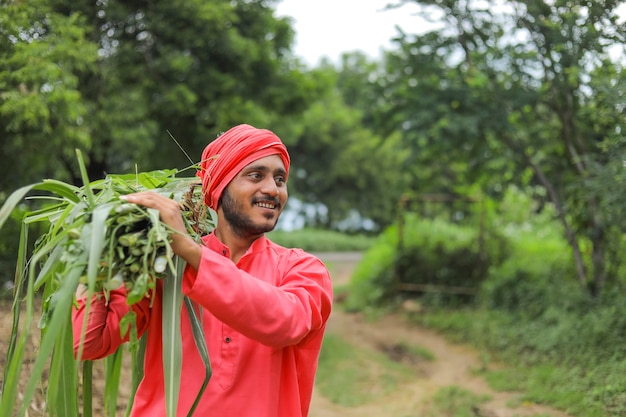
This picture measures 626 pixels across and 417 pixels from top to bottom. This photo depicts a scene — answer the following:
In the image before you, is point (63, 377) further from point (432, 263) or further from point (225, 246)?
point (432, 263)

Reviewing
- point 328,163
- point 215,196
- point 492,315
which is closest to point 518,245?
point 492,315

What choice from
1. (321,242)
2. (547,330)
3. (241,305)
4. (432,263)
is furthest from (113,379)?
(321,242)

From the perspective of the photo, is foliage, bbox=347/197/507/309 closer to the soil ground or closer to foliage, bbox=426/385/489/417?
the soil ground

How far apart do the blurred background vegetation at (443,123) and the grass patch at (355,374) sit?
1153mm

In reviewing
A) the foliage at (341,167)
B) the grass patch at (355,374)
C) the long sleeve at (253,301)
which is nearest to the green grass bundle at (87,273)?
the long sleeve at (253,301)

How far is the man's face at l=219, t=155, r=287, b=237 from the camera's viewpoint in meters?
2.04

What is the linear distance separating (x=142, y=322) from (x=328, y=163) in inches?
1043

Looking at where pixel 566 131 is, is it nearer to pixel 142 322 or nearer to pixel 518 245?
pixel 518 245

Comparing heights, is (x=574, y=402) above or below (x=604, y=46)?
below

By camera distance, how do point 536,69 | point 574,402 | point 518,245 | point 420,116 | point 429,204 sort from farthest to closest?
point 429,204
point 518,245
point 420,116
point 536,69
point 574,402

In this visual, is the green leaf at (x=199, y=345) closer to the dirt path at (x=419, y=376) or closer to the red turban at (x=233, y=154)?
the red turban at (x=233, y=154)

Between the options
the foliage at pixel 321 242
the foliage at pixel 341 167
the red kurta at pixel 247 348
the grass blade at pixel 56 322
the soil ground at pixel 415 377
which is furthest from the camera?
the foliage at pixel 341 167

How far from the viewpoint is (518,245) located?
35.0 ft

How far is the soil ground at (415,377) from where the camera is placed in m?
5.27
